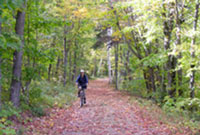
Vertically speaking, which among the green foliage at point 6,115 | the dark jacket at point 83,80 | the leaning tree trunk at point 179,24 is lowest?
the green foliage at point 6,115

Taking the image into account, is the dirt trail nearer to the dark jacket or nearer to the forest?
the forest

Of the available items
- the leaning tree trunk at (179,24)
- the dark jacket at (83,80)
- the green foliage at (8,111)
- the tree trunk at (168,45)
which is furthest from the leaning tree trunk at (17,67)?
the tree trunk at (168,45)

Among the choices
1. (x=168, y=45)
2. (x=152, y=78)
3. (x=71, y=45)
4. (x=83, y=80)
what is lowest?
(x=152, y=78)

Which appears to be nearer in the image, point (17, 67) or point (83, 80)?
point (17, 67)

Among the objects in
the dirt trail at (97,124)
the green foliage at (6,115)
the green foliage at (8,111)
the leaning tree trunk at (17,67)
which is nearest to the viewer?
the green foliage at (6,115)

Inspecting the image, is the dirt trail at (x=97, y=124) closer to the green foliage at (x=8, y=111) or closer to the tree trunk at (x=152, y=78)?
the green foliage at (x=8, y=111)

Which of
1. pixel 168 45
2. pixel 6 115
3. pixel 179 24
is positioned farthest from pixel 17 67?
pixel 168 45

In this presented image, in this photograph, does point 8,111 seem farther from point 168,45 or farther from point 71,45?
point 71,45

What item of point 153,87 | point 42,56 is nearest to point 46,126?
point 42,56

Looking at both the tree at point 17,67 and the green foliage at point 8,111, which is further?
the tree at point 17,67

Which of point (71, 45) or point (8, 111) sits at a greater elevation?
point (71, 45)

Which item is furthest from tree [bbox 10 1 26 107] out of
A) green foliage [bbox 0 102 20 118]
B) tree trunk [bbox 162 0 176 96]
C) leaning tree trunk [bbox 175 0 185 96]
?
tree trunk [bbox 162 0 176 96]

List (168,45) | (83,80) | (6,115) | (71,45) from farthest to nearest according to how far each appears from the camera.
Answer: (71,45), (168,45), (83,80), (6,115)

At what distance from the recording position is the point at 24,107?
7.61m
